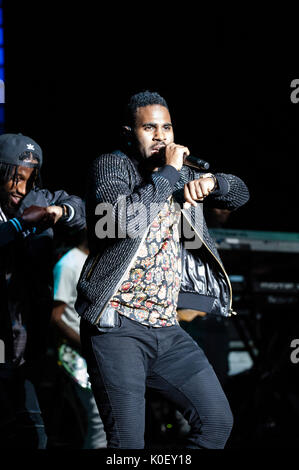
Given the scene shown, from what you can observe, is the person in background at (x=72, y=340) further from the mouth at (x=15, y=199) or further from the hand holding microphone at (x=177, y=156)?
the hand holding microphone at (x=177, y=156)

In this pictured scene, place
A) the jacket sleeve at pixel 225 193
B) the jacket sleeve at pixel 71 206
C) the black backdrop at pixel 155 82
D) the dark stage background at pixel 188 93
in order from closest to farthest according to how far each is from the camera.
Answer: the jacket sleeve at pixel 225 193
the jacket sleeve at pixel 71 206
the dark stage background at pixel 188 93
the black backdrop at pixel 155 82

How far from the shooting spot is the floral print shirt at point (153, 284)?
7.36 feet

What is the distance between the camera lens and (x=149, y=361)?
229cm

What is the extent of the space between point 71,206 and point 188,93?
3.53 metres

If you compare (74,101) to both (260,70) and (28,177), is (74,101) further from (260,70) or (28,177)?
(28,177)

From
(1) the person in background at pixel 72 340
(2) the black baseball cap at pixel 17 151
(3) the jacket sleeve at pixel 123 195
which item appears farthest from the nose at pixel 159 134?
(1) the person in background at pixel 72 340

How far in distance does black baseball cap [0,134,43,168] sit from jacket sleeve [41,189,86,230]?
0.20 metres

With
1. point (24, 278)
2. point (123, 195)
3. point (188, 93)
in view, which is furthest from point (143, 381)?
point (188, 93)

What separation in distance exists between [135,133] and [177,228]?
0.49m

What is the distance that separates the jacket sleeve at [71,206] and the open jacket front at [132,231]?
0.45 metres

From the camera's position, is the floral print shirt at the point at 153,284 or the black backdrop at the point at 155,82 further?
the black backdrop at the point at 155,82

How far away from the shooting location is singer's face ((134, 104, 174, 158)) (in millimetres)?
2539
